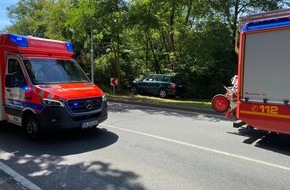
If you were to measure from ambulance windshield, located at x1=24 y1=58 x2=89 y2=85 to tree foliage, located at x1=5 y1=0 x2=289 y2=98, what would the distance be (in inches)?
426

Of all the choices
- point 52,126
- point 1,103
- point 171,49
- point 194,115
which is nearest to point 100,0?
point 171,49

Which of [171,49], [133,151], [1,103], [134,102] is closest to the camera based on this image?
[133,151]

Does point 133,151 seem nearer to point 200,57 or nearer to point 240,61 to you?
point 240,61

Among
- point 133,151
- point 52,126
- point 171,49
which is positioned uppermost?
point 171,49

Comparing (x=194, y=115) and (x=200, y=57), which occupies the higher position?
(x=200, y=57)

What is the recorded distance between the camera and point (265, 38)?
716cm

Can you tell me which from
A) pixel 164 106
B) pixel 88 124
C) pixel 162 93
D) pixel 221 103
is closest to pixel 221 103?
pixel 221 103

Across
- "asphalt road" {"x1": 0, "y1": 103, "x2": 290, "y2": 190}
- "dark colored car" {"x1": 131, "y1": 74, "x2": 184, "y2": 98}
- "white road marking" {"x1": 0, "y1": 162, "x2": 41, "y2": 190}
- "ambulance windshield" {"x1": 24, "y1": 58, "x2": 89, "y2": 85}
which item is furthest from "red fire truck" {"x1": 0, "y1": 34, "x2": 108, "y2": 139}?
"dark colored car" {"x1": 131, "y1": 74, "x2": 184, "y2": 98}

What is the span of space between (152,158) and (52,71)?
3.63m

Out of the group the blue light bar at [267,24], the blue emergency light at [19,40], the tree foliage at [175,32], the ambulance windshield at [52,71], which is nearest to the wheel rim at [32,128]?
the ambulance windshield at [52,71]

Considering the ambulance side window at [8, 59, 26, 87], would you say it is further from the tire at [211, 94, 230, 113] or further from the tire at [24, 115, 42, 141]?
the tire at [211, 94, 230, 113]

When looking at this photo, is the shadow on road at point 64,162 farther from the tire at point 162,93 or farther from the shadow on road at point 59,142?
the tire at point 162,93

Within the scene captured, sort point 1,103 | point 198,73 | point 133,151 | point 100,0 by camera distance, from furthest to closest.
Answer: point 198,73
point 100,0
point 1,103
point 133,151

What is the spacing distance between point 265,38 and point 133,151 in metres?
3.92
